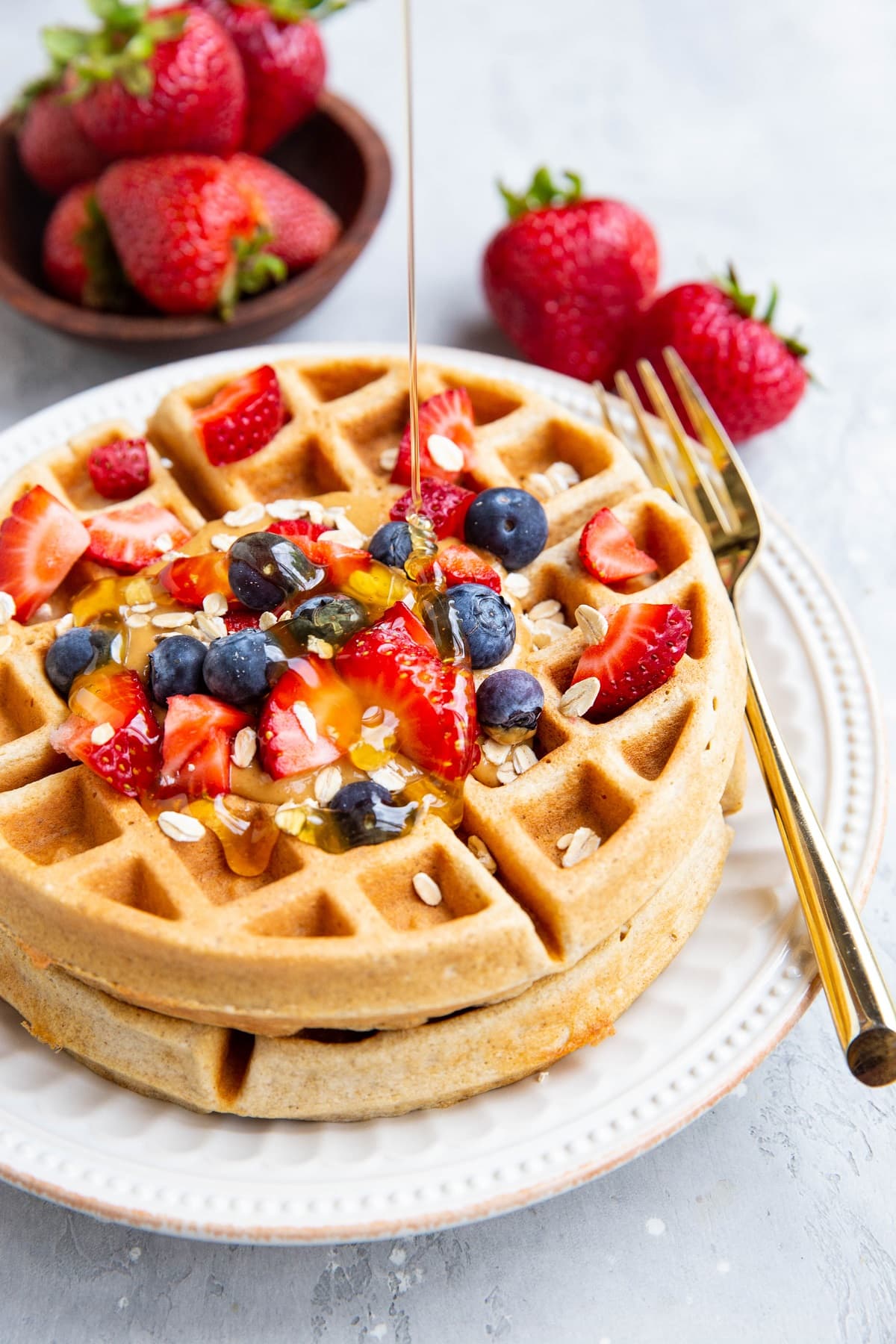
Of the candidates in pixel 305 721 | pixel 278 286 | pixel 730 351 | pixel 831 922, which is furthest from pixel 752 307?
pixel 305 721

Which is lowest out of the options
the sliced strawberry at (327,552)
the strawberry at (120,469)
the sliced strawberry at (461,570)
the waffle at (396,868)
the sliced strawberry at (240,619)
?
the waffle at (396,868)

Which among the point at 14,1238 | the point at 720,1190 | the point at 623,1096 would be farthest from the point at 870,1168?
the point at 14,1238

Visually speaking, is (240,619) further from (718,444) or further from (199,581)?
(718,444)

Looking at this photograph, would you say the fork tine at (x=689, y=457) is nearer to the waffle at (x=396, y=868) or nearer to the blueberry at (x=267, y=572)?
the waffle at (x=396, y=868)

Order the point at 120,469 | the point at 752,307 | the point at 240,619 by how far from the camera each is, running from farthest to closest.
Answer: the point at 752,307
the point at 120,469
the point at 240,619

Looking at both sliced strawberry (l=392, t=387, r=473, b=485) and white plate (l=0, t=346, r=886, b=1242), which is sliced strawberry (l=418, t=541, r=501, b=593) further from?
white plate (l=0, t=346, r=886, b=1242)

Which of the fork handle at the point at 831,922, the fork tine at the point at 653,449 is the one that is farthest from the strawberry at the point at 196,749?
the fork tine at the point at 653,449

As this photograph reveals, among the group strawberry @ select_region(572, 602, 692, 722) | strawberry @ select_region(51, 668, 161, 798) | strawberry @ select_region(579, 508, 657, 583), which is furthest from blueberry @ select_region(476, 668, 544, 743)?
strawberry @ select_region(51, 668, 161, 798)
